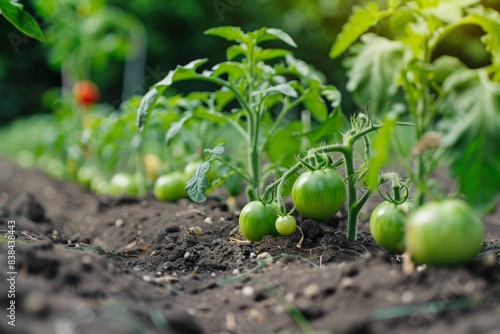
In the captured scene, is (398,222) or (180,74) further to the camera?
(180,74)

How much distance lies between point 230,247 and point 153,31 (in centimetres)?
1496

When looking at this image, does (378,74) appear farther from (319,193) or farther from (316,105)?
(316,105)

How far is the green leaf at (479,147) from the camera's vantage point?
1.58m

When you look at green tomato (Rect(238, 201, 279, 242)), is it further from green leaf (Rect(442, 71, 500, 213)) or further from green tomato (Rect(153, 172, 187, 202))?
green tomato (Rect(153, 172, 187, 202))

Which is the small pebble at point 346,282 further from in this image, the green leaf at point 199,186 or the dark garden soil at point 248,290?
the green leaf at point 199,186

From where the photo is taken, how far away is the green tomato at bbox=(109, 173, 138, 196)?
4.57 metres

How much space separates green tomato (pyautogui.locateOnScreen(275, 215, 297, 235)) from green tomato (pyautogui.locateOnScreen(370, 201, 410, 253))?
0.36 meters

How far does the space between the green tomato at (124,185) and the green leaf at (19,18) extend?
2.13 meters

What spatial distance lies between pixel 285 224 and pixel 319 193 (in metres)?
0.21

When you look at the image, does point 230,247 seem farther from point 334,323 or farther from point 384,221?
point 334,323

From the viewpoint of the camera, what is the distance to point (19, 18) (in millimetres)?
2553

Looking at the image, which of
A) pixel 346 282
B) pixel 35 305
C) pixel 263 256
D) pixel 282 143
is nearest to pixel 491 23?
pixel 346 282

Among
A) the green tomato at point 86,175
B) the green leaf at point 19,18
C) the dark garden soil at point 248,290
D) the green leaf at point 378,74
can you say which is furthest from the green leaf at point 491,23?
the green tomato at point 86,175

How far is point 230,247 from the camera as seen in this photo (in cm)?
243
